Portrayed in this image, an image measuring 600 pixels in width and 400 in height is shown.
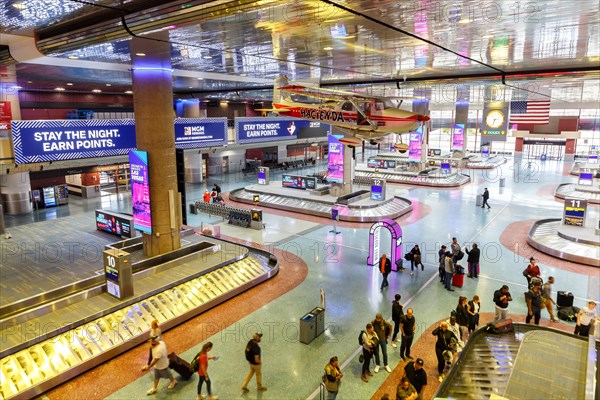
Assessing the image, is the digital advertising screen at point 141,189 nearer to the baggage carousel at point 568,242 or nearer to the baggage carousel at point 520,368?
the baggage carousel at point 520,368

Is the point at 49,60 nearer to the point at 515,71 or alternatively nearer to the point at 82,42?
the point at 82,42

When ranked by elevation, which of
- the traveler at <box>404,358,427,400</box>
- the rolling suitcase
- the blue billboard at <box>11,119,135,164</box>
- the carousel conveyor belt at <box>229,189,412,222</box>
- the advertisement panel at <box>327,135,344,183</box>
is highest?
the blue billboard at <box>11,119,135,164</box>

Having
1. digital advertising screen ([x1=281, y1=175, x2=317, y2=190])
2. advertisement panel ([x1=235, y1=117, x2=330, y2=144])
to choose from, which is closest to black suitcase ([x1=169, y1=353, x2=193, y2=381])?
advertisement panel ([x1=235, y1=117, x2=330, y2=144])

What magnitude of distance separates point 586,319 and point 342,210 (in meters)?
13.8

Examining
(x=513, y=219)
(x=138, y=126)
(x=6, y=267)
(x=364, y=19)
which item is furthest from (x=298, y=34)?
(x=513, y=219)

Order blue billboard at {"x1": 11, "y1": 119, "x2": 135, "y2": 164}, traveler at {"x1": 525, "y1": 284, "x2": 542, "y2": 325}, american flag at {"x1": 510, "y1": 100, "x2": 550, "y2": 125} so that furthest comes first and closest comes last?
1. american flag at {"x1": 510, "y1": 100, "x2": 550, "y2": 125}
2. blue billboard at {"x1": 11, "y1": 119, "x2": 135, "y2": 164}
3. traveler at {"x1": 525, "y1": 284, "x2": 542, "y2": 325}

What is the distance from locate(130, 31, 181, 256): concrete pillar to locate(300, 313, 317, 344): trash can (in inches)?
247

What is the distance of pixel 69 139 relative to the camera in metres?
12.4

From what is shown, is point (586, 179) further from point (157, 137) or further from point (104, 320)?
point (104, 320)

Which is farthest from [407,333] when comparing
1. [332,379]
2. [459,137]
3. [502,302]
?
[459,137]

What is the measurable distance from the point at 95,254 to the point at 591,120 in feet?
183

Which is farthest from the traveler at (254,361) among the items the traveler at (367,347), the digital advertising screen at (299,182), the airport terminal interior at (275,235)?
the digital advertising screen at (299,182)

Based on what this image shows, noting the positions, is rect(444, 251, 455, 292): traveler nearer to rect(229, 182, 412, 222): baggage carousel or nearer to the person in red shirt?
the person in red shirt

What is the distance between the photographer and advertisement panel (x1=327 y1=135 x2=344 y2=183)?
79.4 feet
